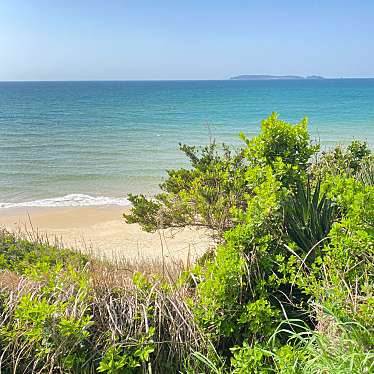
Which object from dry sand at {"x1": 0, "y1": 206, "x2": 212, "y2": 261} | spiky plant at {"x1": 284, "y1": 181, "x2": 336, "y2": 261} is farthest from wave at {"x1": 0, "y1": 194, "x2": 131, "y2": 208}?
spiky plant at {"x1": 284, "y1": 181, "x2": 336, "y2": 261}

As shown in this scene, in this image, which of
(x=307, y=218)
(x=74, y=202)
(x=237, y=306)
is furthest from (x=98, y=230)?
(x=237, y=306)

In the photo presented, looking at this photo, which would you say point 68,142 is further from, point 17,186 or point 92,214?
point 92,214

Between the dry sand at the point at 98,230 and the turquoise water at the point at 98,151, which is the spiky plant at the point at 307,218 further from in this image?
the turquoise water at the point at 98,151

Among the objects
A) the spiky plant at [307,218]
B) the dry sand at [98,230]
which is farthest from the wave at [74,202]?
the spiky plant at [307,218]

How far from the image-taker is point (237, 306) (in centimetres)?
335

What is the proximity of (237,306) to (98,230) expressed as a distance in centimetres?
964

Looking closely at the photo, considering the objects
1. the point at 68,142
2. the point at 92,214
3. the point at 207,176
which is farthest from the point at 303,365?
the point at 68,142

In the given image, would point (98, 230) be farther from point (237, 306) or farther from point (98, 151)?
point (98, 151)

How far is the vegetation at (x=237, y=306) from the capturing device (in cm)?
297

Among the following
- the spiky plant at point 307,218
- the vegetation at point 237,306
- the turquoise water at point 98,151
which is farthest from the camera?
the turquoise water at point 98,151

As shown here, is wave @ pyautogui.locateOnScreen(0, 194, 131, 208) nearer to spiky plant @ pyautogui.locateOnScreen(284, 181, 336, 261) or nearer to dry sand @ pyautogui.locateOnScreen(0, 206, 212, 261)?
dry sand @ pyautogui.locateOnScreen(0, 206, 212, 261)

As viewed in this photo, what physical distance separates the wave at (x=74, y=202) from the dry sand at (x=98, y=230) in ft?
1.89

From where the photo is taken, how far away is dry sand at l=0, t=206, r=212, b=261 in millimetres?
10414

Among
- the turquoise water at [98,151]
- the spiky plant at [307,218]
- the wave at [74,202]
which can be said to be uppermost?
the spiky plant at [307,218]
